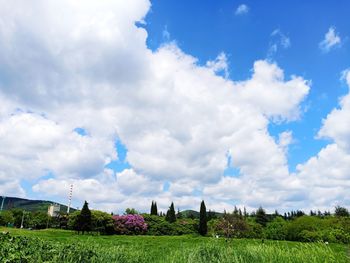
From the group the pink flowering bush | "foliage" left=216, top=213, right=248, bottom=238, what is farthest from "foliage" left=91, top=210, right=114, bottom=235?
"foliage" left=216, top=213, right=248, bottom=238

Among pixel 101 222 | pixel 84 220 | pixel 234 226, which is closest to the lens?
pixel 234 226

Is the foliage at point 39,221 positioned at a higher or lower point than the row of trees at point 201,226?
higher

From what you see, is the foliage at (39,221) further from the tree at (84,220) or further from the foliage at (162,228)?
the tree at (84,220)

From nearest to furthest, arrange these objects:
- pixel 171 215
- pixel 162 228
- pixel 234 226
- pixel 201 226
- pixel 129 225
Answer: pixel 234 226 → pixel 129 225 → pixel 162 228 → pixel 201 226 → pixel 171 215

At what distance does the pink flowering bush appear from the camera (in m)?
45.8

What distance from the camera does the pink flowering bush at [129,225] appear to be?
1804 inches

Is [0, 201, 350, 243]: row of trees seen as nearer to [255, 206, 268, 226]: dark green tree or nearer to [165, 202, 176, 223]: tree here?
[165, 202, 176, 223]: tree

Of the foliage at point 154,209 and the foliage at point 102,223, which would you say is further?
the foliage at point 154,209

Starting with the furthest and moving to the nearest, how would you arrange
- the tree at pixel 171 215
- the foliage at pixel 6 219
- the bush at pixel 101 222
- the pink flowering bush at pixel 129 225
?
the foliage at pixel 6 219 → the tree at pixel 171 215 → the pink flowering bush at pixel 129 225 → the bush at pixel 101 222

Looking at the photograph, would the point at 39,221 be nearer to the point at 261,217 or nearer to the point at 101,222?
the point at 101,222

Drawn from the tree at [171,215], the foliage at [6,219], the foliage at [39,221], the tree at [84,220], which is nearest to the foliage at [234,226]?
the tree at [171,215]

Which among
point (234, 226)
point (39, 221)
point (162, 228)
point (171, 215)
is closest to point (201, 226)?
point (162, 228)

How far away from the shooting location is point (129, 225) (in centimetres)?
4603

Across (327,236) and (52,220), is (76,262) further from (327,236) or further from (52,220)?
(52,220)
